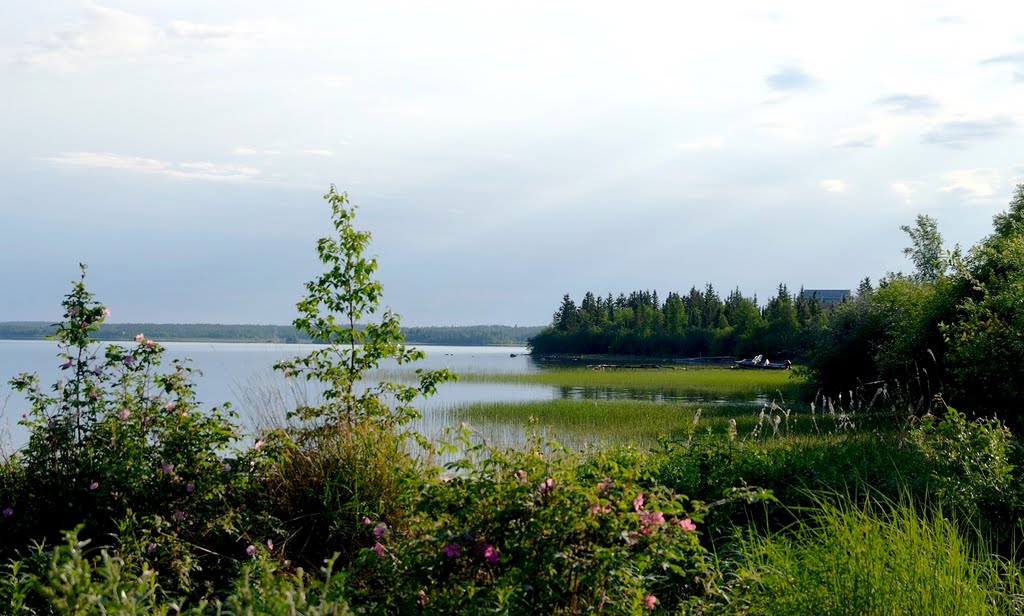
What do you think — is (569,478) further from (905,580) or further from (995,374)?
(995,374)

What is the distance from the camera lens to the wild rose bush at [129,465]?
6039 mm

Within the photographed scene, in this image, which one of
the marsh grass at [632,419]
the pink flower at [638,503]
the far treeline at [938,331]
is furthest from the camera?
the marsh grass at [632,419]

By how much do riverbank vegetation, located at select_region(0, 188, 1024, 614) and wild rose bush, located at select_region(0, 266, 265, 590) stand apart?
0.06ft

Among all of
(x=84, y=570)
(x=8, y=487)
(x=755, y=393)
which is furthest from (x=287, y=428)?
(x=755, y=393)

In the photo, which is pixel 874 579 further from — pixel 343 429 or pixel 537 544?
pixel 343 429

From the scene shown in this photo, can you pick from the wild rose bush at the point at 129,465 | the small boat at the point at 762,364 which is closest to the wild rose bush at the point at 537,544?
the wild rose bush at the point at 129,465

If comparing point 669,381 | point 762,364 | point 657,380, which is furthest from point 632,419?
point 762,364

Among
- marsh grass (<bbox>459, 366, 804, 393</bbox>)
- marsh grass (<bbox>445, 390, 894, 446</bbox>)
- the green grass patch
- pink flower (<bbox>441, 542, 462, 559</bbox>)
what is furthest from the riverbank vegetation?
marsh grass (<bbox>459, 366, 804, 393</bbox>)

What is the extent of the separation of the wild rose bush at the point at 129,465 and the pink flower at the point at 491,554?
8.71ft

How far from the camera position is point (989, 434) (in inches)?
257

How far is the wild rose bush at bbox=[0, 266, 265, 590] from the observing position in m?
6.04

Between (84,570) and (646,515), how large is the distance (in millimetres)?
2189

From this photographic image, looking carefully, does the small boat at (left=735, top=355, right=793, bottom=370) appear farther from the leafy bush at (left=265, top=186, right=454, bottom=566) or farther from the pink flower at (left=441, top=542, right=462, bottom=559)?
the pink flower at (left=441, top=542, right=462, bottom=559)

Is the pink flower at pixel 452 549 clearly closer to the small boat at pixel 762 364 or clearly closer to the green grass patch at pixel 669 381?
the green grass patch at pixel 669 381
